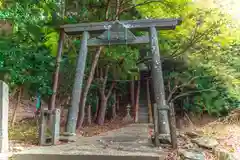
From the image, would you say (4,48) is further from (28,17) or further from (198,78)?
(198,78)

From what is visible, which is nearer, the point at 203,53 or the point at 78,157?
the point at 78,157

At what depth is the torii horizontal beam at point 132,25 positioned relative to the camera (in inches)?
221

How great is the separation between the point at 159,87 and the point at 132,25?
5.71 feet

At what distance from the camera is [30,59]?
7.48 metres

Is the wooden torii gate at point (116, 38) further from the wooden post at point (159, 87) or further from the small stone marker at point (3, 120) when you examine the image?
the small stone marker at point (3, 120)

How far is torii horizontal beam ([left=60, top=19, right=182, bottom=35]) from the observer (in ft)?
18.4

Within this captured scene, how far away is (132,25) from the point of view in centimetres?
577

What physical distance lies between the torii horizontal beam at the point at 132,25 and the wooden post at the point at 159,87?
17 centimetres

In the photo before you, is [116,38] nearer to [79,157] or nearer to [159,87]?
[159,87]

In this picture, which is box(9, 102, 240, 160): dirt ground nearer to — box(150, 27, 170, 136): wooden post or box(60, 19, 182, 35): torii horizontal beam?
box(150, 27, 170, 136): wooden post

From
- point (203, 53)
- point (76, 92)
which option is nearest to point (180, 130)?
point (203, 53)

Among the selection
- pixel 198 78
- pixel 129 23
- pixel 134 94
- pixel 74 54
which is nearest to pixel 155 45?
pixel 129 23

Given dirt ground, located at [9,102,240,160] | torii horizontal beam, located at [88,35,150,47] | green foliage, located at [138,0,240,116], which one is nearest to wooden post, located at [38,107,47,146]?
dirt ground, located at [9,102,240,160]

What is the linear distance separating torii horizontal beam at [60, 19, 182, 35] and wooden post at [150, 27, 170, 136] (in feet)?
0.57
